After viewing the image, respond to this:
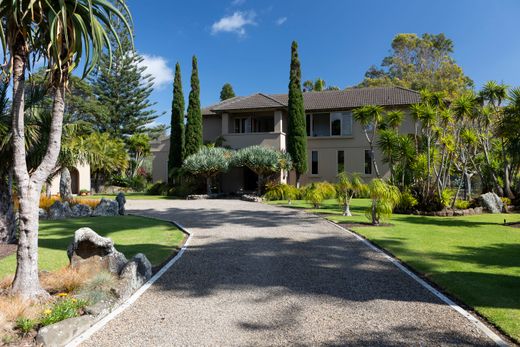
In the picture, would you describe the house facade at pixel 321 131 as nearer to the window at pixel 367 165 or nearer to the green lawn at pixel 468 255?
the window at pixel 367 165

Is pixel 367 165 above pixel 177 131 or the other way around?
the other way around

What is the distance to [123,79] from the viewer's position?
50.3 meters

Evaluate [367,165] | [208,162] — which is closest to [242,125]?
[208,162]

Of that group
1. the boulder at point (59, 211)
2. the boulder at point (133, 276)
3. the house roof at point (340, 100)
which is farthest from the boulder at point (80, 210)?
the house roof at point (340, 100)

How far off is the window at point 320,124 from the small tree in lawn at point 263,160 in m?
6.06

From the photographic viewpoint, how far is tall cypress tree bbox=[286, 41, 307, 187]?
28125 mm

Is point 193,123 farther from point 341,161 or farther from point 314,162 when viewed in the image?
point 341,161

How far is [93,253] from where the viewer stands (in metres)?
6.77

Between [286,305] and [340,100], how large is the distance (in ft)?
93.9

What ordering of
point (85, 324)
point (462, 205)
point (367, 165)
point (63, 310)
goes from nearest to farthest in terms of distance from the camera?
point (85, 324)
point (63, 310)
point (462, 205)
point (367, 165)

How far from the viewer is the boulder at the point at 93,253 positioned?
662cm

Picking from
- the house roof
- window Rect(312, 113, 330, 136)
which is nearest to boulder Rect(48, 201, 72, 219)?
the house roof

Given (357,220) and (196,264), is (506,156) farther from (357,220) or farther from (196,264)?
(196,264)

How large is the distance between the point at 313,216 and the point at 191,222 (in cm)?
503
